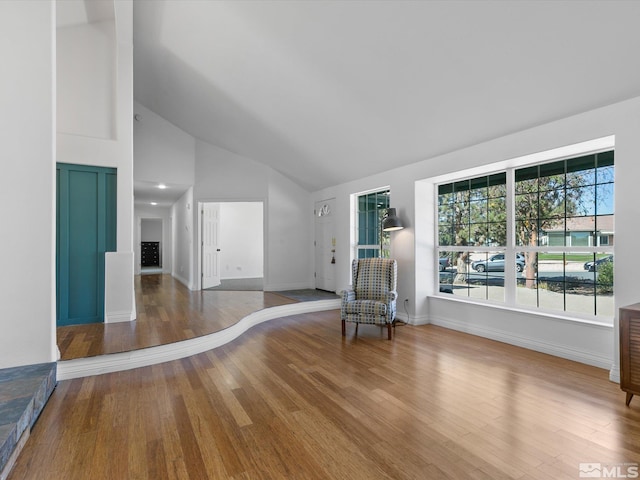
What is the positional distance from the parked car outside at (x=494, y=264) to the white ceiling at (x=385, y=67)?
1451 mm

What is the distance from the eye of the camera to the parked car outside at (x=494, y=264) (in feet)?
12.5

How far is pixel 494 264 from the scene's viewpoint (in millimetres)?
4070

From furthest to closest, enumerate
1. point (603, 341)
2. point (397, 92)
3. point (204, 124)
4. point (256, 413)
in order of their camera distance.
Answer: point (204, 124) → point (397, 92) → point (603, 341) → point (256, 413)

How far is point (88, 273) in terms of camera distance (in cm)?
393

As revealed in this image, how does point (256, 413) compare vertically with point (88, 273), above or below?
below

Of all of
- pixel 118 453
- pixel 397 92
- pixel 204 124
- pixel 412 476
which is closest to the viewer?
pixel 412 476

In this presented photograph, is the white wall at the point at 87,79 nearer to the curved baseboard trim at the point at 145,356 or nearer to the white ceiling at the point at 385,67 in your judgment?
the white ceiling at the point at 385,67

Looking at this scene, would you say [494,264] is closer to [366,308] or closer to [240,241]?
[366,308]

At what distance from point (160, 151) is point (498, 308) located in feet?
20.9

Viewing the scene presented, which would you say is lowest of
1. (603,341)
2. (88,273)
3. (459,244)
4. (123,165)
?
(603,341)

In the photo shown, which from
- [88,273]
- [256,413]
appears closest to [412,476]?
[256,413]

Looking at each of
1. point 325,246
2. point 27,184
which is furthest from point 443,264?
point 27,184

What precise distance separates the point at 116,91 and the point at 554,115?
493cm

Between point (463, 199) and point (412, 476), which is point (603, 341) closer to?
point (463, 199)
